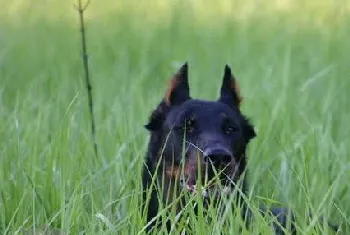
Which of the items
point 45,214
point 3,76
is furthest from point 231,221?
point 3,76

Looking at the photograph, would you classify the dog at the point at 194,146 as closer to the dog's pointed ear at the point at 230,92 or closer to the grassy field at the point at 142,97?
the dog's pointed ear at the point at 230,92

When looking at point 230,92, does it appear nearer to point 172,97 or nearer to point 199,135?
point 172,97

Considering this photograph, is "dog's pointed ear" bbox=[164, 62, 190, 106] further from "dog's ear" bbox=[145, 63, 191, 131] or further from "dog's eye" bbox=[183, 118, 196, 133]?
"dog's eye" bbox=[183, 118, 196, 133]

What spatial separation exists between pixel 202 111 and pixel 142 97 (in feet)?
7.53

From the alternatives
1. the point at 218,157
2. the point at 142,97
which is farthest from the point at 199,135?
the point at 142,97

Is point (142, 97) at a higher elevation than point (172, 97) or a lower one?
lower

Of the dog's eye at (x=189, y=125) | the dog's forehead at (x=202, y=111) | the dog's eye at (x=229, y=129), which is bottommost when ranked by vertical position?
the dog's eye at (x=229, y=129)

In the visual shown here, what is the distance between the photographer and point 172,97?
219 inches

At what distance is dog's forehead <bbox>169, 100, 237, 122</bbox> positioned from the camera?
17.1 ft

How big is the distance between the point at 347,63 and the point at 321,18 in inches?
80.8

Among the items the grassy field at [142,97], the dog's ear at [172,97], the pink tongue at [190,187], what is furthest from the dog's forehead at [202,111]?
the pink tongue at [190,187]

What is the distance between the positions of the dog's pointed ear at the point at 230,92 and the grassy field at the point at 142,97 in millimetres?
355

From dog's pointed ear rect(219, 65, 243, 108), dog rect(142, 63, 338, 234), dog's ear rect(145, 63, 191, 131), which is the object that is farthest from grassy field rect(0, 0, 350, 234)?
dog's pointed ear rect(219, 65, 243, 108)

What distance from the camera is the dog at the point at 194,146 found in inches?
191
